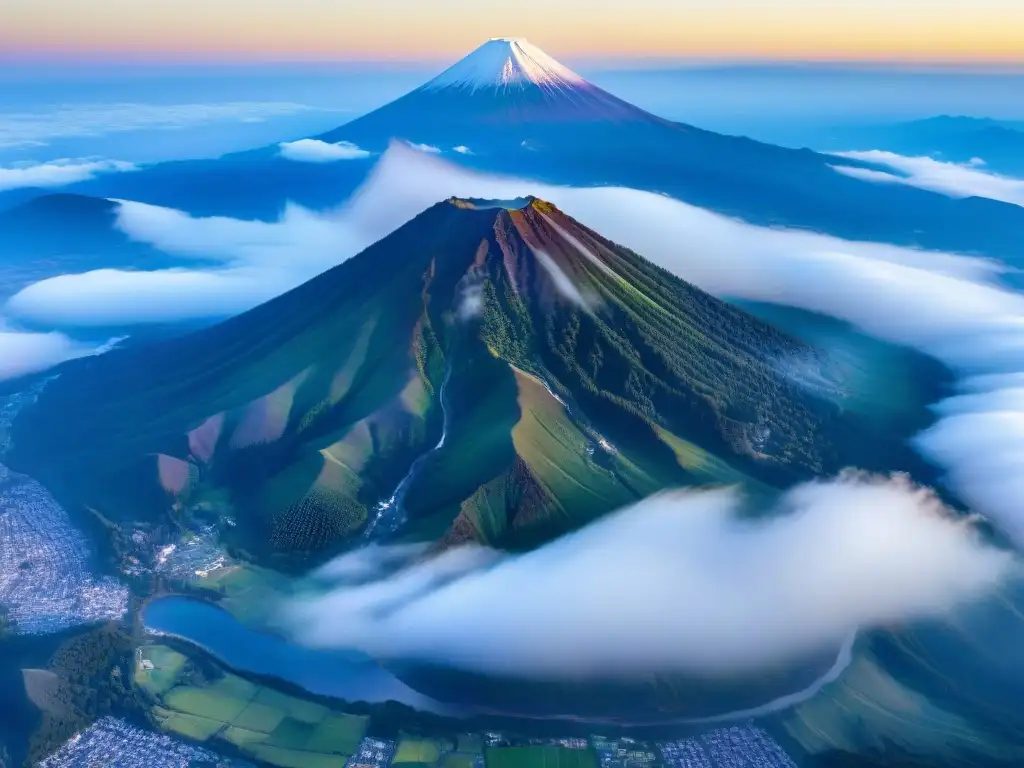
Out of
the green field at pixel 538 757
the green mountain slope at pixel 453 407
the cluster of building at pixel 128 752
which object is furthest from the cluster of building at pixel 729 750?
the cluster of building at pixel 128 752

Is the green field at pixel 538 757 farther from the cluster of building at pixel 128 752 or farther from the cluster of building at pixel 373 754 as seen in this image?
the cluster of building at pixel 128 752

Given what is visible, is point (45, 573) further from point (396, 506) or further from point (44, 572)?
point (396, 506)

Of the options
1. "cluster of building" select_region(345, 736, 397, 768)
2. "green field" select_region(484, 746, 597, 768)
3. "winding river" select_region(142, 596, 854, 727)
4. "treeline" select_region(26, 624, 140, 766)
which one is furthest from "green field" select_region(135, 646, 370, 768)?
"green field" select_region(484, 746, 597, 768)

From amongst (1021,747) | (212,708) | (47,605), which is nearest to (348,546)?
(212,708)

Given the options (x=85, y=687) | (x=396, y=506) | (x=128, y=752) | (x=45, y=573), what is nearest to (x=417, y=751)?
(x=128, y=752)

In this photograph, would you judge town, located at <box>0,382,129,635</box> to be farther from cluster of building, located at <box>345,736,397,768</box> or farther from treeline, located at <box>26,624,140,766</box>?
cluster of building, located at <box>345,736,397,768</box>
